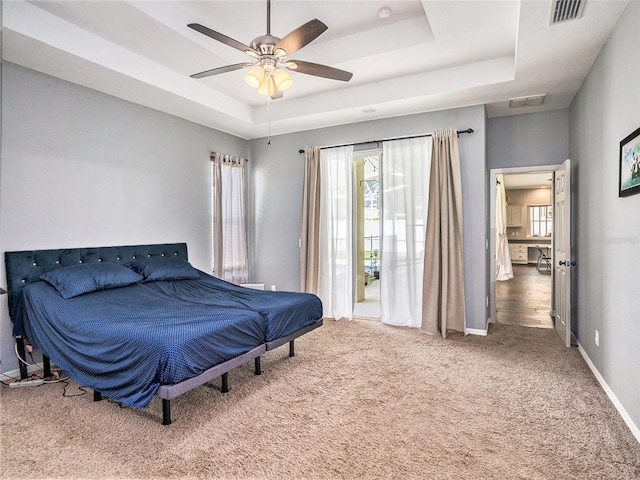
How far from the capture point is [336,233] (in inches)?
203

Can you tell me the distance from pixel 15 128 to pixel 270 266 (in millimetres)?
3438

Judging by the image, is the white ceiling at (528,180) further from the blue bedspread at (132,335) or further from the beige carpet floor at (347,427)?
the blue bedspread at (132,335)

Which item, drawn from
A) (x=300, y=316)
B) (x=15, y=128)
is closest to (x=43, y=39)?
(x=15, y=128)

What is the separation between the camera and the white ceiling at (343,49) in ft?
9.04

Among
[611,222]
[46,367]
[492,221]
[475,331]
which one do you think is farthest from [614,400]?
[46,367]

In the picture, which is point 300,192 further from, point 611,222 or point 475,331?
point 611,222

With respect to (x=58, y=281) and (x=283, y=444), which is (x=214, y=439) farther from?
(x=58, y=281)

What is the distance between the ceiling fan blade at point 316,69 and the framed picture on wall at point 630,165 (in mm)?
1859

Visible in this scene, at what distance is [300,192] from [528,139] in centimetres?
307

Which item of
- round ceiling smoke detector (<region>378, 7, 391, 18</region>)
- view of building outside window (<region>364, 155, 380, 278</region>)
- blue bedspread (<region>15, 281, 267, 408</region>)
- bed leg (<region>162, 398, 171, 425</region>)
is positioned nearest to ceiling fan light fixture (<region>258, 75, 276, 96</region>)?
round ceiling smoke detector (<region>378, 7, 391, 18</region>)

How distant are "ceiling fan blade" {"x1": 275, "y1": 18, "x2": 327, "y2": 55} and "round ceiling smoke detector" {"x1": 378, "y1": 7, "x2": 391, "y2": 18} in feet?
3.31

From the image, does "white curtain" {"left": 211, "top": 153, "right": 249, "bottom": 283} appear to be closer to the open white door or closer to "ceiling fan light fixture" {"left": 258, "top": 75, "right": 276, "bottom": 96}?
"ceiling fan light fixture" {"left": 258, "top": 75, "right": 276, "bottom": 96}

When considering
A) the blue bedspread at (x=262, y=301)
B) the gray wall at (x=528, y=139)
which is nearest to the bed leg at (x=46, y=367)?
the blue bedspread at (x=262, y=301)

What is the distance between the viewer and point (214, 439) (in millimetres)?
2219
